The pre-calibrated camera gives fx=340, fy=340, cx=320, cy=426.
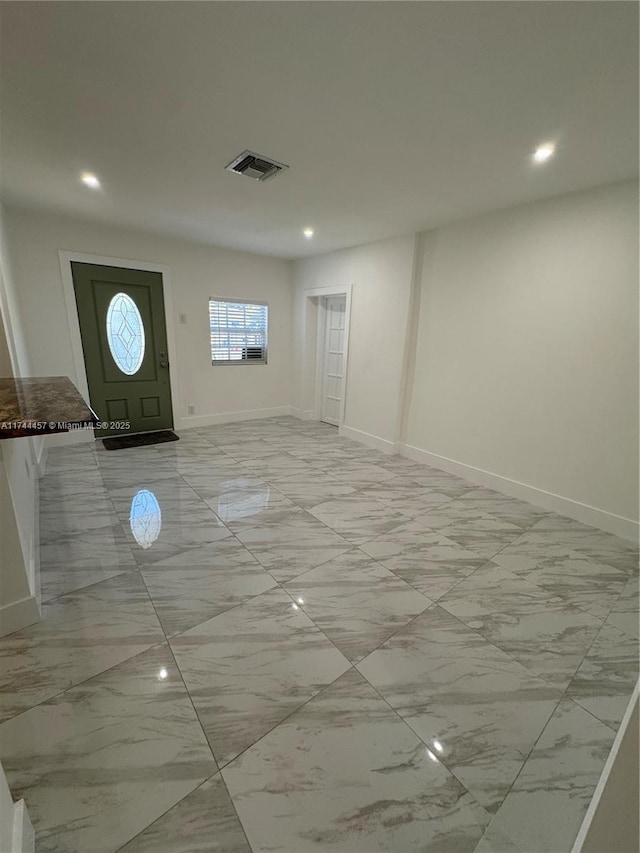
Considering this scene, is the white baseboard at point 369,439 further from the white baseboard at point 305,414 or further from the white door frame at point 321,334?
the white baseboard at point 305,414

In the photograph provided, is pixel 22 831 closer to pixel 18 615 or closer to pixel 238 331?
pixel 18 615

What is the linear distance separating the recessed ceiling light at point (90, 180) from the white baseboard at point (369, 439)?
11.8 feet

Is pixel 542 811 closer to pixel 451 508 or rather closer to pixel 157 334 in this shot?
pixel 451 508

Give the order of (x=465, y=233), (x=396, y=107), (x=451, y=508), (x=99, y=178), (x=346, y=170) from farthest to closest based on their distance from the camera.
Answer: (x=465, y=233) < (x=451, y=508) < (x=99, y=178) < (x=346, y=170) < (x=396, y=107)

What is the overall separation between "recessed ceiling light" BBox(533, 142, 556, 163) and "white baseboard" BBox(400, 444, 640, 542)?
96.1 inches

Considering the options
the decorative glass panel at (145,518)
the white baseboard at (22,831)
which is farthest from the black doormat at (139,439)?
the white baseboard at (22,831)

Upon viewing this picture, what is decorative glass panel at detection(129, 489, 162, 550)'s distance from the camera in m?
2.35

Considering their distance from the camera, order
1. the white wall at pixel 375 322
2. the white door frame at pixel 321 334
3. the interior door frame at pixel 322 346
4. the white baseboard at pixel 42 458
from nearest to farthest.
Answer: the white baseboard at pixel 42 458 → the white wall at pixel 375 322 → the white door frame at pixel 321 334 → the interior door frame at pixel 322 346

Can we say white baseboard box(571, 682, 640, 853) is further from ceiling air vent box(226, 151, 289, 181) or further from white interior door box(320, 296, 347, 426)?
white interior door box(320, 296, 347, 426)

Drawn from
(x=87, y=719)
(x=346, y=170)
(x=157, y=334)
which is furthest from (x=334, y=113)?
(x=157, y=334)

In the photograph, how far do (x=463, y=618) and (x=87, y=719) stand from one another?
168cm

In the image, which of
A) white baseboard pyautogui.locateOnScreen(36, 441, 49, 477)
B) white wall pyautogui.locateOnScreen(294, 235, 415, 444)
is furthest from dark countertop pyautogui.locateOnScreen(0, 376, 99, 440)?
white wall pyautogui.locateOnScreen(294, 235, 415, 444)

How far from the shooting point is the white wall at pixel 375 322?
3.87 meters

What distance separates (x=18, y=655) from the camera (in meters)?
1.47
